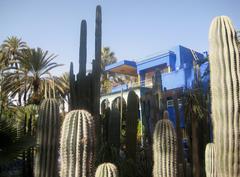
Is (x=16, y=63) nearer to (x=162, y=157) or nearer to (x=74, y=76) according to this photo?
(x=74, y=76)

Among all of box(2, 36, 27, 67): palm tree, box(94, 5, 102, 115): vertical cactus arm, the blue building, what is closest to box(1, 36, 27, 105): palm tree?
box(2, 36, 27, 67): palm tree

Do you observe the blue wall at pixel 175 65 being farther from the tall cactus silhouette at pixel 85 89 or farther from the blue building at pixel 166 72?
the tall cactus silhouette at pixel 85 89

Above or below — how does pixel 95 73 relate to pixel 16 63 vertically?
below

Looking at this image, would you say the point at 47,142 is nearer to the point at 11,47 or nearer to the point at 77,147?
the point at 77,147

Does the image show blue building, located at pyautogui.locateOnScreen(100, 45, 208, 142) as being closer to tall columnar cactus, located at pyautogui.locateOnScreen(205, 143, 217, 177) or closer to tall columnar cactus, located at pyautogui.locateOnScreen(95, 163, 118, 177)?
tall columnar cactus, located at pyautogui.locateOnScreen(205, 143, 217, 177)

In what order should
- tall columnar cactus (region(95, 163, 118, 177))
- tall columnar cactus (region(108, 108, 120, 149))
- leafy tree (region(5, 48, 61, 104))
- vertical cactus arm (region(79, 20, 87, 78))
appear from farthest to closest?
leafy tree (region(5, 48, 61, 104)), tall columnar cactus (region(108, 108, 120, 149)), vertical cactus arm (region(79, 20, 87, 78)), tall columnar cactus (region(95, 163, 118, 177))

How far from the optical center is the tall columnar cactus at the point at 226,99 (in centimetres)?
413

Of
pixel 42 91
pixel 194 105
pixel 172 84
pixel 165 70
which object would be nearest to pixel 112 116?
pixel 194 105

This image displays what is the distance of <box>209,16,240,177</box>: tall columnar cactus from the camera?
413 centimetres

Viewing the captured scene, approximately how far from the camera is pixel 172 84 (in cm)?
1912

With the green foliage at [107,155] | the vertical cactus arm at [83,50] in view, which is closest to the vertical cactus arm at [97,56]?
the vertical cactus arm at [83,50]

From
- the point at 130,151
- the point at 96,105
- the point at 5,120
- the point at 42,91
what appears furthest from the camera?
the point at 42,91

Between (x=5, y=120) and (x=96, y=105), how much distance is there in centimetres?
235

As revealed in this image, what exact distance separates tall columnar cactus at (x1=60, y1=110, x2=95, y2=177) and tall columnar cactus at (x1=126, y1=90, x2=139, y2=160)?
4.42 metres
